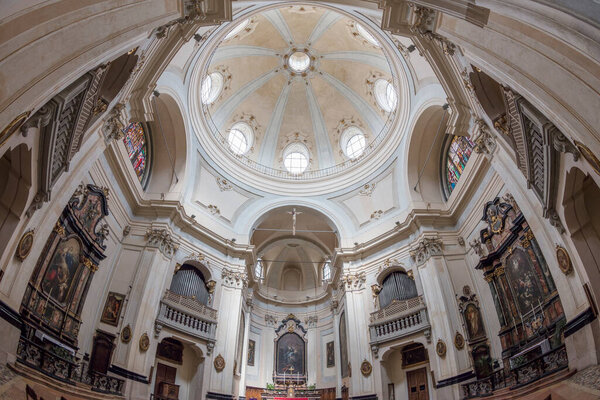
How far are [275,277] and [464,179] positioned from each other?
55.9ft

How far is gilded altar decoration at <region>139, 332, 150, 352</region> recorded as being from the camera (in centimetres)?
1404

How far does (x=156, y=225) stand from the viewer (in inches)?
653

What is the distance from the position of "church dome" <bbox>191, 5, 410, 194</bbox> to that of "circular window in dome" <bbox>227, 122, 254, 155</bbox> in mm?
67

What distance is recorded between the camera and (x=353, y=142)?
25.1 m

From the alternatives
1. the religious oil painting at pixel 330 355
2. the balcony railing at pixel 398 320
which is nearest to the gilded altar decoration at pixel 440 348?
the balcony railing at pixel 398 320

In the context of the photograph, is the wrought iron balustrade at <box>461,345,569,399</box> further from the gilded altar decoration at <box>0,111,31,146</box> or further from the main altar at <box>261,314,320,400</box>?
the gilded altar decoration at <box>0,111,31,146</box>

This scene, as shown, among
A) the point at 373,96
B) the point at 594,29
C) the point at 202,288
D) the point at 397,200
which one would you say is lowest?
the point at 594,29

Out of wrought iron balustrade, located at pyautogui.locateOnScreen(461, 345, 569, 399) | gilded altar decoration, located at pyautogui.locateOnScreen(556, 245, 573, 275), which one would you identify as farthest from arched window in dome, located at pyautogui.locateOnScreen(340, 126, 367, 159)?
gilded altar decoration, located at pyautogui.locateOnScreen(556, 245, 573, 275)

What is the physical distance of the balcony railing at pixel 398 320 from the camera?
16.1m

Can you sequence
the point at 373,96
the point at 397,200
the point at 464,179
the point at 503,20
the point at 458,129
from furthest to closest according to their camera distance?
the point at 373,96, the point at 397,200, the point at 464,179, the point at 458,129, the point at 503,20

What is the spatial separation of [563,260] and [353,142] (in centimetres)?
1671

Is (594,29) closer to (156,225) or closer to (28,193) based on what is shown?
(28,193)

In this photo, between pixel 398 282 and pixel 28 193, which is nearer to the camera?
pixel 28 193

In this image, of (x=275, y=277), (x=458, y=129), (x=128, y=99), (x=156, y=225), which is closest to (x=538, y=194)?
(x=458, y=129)
